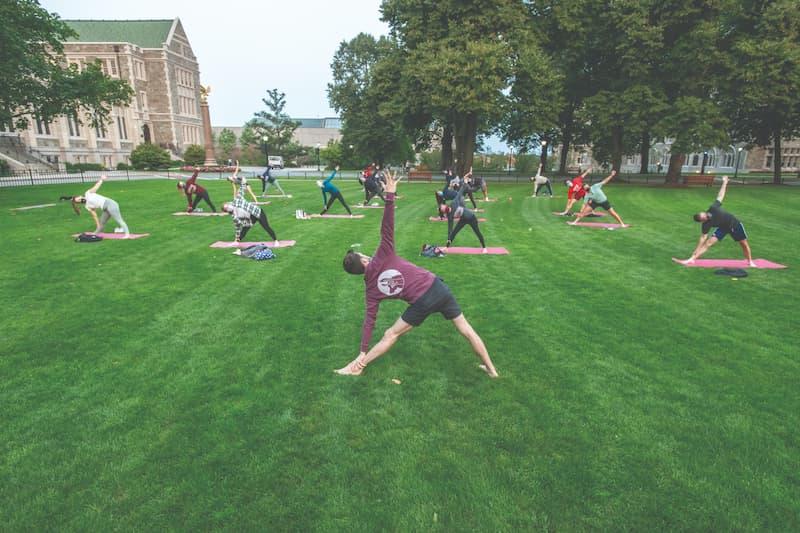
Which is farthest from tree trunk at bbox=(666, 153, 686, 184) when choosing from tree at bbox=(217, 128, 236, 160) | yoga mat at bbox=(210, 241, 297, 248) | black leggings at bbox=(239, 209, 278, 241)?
tree at bbox=(217, 128, 236, 160)

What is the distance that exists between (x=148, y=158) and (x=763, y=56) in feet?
194

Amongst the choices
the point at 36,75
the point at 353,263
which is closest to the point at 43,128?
the point at 36,75

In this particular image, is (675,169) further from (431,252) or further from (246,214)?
(246,214)

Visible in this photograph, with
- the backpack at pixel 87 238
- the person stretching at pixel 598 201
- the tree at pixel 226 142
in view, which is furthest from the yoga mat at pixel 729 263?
the tree at pixel 226 142

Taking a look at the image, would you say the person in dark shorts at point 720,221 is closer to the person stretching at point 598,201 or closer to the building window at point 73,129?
the person stretching at point 598,201

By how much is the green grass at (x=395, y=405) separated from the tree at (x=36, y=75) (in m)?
17.1

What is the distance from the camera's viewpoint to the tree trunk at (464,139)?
36562 mm

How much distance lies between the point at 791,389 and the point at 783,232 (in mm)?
13690

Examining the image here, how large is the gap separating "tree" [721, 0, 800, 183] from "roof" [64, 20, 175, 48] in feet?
234

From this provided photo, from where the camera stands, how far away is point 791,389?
5.32 metres

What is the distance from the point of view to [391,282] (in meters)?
5.07

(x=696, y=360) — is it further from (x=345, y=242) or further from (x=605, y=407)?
(x=345, y=242)

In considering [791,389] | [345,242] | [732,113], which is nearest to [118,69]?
[345,242]

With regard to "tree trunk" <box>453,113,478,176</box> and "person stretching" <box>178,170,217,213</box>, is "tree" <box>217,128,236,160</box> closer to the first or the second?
"tree trunk" <box>453,113,478,176</box>
